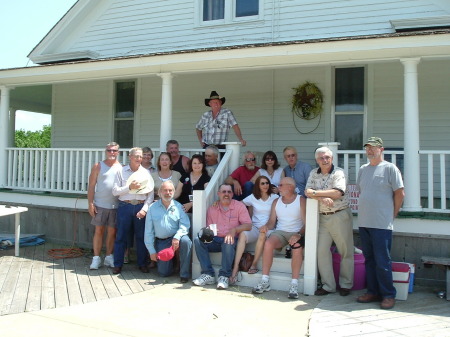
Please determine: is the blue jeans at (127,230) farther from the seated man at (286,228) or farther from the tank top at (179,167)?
the seated man at (286,228)

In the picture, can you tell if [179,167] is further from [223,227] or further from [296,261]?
[296,261]

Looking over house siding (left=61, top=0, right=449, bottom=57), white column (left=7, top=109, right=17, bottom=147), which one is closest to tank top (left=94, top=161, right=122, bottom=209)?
house siding (left=61, top=0, right=449, bottom=57)

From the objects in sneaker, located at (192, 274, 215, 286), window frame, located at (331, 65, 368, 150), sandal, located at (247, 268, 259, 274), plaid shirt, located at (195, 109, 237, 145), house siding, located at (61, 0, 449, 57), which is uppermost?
house siding, located at (61, 0, 449, 57)

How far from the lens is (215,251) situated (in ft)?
19.7

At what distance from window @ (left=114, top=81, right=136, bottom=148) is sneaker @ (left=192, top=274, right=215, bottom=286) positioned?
577cm

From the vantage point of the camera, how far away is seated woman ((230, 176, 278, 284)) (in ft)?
18.8

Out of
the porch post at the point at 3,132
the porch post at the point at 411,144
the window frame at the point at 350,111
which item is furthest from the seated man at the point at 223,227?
the porch post at the point at 3,132

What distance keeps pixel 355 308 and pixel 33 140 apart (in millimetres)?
25388

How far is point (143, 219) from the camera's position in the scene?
6.45 metres

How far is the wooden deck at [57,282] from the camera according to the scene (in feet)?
16.4

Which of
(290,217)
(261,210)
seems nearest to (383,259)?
(290,217)

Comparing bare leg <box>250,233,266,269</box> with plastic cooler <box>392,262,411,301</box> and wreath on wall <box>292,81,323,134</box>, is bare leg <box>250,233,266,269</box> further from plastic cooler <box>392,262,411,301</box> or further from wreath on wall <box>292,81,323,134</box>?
wreath on wall <box>292,81,323,134</box>

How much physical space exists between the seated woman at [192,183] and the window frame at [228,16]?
431 cm

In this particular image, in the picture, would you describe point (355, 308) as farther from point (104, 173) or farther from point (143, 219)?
point (104, 173)
